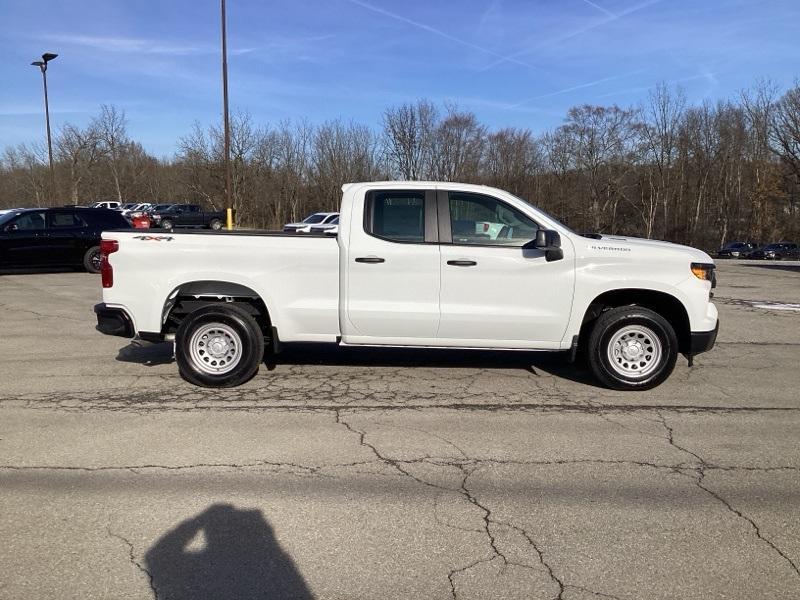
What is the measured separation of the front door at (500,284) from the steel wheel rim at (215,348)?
2.09 meters

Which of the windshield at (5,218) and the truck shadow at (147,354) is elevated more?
the windshield at (5,218)

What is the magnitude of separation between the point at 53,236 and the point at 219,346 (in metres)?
12.4

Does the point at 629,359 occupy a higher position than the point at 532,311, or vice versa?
the point at 532,311

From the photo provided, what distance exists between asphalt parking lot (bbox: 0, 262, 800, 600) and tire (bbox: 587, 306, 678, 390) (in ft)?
0.89

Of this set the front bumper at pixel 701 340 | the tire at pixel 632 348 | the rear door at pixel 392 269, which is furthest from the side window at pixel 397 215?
the front bumper at pixel 701 340

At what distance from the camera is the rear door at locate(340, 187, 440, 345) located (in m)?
6.01

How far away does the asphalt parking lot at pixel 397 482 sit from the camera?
3.04 m

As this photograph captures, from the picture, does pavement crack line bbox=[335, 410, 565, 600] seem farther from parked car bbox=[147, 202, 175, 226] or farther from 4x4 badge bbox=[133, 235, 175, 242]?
parked car bbox=[147, 202, 175, 226]

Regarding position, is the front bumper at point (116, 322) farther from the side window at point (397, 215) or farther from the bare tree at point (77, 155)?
the bare tree at point (77, 155)

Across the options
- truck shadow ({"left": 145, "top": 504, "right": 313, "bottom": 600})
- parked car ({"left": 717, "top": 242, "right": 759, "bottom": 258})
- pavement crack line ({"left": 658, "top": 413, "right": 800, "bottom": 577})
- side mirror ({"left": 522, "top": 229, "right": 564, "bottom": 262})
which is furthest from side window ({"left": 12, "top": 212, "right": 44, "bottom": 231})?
parked car ({"left": 717, "top": 242, "right": 759, "bottom": 258})

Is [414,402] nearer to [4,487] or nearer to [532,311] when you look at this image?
[532,311]

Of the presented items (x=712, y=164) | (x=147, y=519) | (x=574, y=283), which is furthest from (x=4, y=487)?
(x=712, y=164)

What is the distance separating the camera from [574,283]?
600 centimetres

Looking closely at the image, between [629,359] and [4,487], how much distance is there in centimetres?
536
